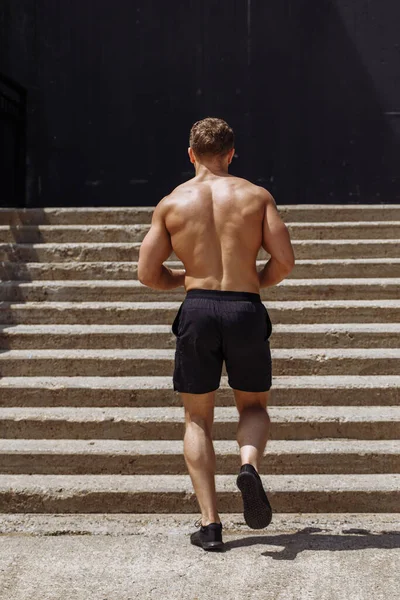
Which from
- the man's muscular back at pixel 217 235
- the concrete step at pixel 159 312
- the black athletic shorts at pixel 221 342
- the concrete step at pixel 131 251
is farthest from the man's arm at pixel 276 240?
the concrete step at pixel 131 251

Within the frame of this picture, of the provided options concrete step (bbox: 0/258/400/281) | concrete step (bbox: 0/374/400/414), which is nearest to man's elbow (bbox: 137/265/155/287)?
concrete step (bbox: 0/374/400/414)

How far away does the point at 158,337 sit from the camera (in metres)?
5.68

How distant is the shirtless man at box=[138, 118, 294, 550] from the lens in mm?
3707

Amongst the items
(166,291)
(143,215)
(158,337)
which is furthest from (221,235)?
(143,215)

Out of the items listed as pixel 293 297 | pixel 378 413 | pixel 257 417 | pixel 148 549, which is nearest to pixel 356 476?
pixel 378 413

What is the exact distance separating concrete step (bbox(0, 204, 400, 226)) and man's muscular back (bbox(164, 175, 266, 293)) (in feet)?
10.5

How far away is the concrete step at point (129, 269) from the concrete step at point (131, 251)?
0.30 ft

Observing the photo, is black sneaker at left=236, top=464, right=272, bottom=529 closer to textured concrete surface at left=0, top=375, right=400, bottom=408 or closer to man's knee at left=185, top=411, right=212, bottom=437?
man's knee at left=185, top=411, right=212, bottom=437

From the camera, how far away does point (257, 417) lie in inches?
149

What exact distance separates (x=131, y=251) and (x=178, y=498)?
2624 millimetres

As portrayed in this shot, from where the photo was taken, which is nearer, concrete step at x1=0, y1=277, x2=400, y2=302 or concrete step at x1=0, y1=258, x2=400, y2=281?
concrete step at x1=0, y1=277, x2=400, y2=302

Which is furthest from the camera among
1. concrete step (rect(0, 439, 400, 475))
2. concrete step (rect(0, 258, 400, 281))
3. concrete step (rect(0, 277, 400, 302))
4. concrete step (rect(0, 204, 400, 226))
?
concrete step (rect(0, 204, 400, 226))

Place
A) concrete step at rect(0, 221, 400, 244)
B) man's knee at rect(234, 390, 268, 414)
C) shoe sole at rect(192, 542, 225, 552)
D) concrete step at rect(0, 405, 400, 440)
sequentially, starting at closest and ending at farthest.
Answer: shoe sole at rect(192, 542, 225, 552)
man's knee at rect(234, 390, 268, 414)
concrete step at rect(0, 405, 400, 440)
concrete step at rect(0, 221, 400, 244)

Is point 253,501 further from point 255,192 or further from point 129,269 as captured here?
point 129,269
